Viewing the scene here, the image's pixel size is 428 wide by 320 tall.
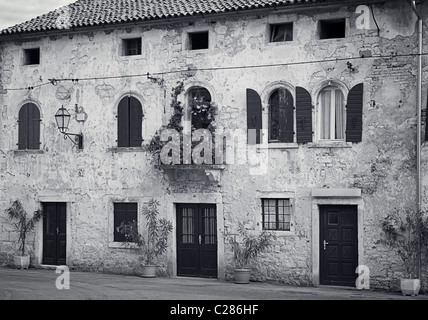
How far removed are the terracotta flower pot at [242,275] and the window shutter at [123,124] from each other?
544cm

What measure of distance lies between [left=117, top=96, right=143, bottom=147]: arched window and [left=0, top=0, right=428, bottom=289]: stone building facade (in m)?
0.12

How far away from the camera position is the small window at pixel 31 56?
24.8 metres

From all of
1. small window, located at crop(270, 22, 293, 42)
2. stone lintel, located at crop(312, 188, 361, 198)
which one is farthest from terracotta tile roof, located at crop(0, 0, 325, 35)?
stone lintel, located at crop(312, 188, 361, 198)

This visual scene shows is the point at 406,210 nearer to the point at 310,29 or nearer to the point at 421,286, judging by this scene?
the point at 421,286

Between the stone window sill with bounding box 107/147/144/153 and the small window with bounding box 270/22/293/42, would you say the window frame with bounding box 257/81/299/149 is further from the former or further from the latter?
the stone window sill with bounding box 107/147/144/153

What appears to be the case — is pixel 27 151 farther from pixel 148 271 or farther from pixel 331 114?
pixel 331 114

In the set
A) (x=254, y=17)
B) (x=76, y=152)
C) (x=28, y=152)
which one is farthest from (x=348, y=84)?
(x=28, y=152)

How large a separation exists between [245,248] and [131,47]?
23.9 ft

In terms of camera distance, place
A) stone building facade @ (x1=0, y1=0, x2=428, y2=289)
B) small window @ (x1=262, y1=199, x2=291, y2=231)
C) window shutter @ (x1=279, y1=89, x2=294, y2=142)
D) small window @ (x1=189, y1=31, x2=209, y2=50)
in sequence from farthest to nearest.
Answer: small window @ (x1=189, y1=31, x2=209, y2=50) → small window @ (x1=262, y1=199, x2=291, y2=231) → window shutter @ (x1=279, y1=89, x2=294, y2=142) → stone building facade @ (x1=0, y1=0, x2=428, y2=289)

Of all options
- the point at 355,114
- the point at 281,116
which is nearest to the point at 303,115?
the point at 281,116

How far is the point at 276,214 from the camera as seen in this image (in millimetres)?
20922

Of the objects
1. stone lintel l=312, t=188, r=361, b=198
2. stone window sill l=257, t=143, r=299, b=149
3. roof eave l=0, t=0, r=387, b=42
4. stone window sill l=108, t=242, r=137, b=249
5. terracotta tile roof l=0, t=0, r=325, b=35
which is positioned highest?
terracotta tile roof l=0, t=0, r=325, b=35

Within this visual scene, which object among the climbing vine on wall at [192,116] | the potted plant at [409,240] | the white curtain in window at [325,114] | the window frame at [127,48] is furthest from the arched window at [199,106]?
the potted plant at [409,240]

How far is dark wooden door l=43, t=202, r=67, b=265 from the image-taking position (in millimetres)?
24047
